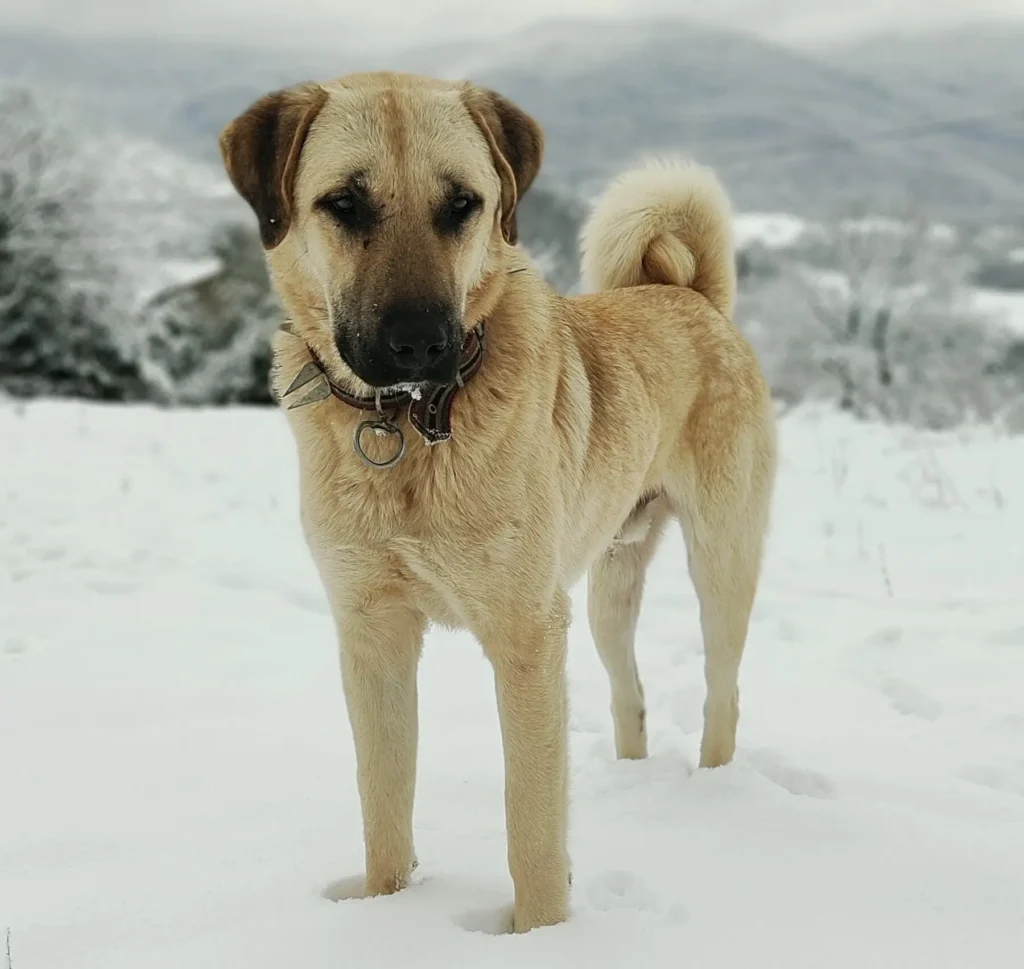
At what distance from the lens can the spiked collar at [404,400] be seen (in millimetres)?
2340

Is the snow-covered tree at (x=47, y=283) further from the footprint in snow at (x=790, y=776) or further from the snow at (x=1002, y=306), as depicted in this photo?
the snow at (x=1002, y=306)

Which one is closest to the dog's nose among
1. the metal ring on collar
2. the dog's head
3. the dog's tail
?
the dog's head

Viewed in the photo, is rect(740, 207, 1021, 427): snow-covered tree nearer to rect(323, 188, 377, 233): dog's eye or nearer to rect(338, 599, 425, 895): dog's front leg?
rect(338, 599, 425, 895): dog's front leg

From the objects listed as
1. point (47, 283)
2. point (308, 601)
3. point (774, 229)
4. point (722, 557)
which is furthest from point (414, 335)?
point (774, 229)

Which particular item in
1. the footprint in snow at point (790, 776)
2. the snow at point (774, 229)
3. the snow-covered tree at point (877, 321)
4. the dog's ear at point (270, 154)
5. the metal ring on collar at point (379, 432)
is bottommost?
the snow-covered tree at point (877, 321)

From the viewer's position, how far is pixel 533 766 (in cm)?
242

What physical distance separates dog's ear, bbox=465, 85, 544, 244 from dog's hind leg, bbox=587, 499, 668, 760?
129 centimetres

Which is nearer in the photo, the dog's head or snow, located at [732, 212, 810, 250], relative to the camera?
the dog's head

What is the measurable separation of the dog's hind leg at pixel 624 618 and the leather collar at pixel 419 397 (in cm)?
126

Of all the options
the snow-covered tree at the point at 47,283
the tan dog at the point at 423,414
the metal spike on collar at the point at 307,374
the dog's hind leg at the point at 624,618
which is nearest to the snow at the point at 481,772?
the dog's hind leg at the point at 624,618

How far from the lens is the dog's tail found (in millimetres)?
3773

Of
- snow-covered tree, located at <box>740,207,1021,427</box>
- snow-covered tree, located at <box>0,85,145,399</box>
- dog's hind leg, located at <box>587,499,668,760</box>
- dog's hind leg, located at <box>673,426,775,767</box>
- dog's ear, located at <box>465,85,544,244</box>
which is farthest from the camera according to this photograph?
snow-covered tree, located at <box>740,207,1021,427</box>

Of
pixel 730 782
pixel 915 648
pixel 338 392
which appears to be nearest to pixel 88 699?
pixel 338 392

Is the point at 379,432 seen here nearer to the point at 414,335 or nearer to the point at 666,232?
the point at 414,335
